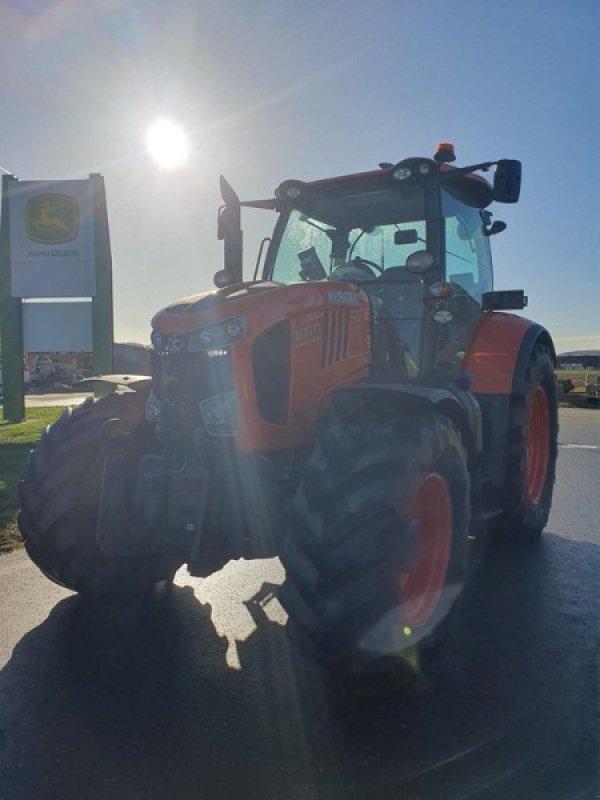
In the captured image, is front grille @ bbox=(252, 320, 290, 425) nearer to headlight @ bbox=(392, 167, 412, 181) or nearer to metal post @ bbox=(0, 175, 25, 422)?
headlight @ bbox=(392, 167, 412, 181)

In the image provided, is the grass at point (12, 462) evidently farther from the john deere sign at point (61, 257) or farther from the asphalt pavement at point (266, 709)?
the john deere sign at point (61, 257)

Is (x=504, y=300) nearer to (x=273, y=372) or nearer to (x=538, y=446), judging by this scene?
(x=538, y=446)

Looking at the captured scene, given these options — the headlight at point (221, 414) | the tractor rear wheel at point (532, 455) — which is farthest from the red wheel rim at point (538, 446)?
the headlight at point (221, 414)

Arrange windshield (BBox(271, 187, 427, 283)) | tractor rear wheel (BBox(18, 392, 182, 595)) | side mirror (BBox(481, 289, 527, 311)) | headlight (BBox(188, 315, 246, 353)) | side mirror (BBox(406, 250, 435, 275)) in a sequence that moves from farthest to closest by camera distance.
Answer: side mirror (BBox(481, 289, 527, 311))
windshield (BBox(271, 187, 427, 283))
side mirror (BBox(406, 250, 435, 275))
tractor rear wheel (BBox(18, 392, 182, 595))
headlight (BBox(188, 315, 246, 353))

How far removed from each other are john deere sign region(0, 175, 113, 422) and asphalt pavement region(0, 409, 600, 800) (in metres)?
9.56

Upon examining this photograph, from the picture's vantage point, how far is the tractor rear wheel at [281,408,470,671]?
2592 millimetres

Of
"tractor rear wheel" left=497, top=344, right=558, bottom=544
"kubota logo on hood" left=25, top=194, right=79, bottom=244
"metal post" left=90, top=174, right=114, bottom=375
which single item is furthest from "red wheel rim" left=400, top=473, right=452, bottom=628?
"kubota logo on hood" left=25, top=194, right=79, bottom=244

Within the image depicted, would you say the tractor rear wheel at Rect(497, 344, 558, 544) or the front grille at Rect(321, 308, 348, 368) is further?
the tractor rear wheel at Rect(497, 344, 558, 544)

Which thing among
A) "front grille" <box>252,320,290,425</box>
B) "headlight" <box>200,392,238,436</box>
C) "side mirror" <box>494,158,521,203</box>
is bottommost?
"headlight" <box>200,392,238,436</box>


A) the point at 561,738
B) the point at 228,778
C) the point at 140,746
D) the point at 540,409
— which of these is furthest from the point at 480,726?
the point at 540,409

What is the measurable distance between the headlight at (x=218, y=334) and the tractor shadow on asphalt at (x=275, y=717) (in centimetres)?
153

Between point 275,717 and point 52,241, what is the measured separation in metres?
12.1

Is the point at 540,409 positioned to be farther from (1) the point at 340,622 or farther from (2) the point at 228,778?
(2) the point at 228,778

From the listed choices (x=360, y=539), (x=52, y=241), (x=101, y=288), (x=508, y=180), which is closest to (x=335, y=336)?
(x=360, y=539)
